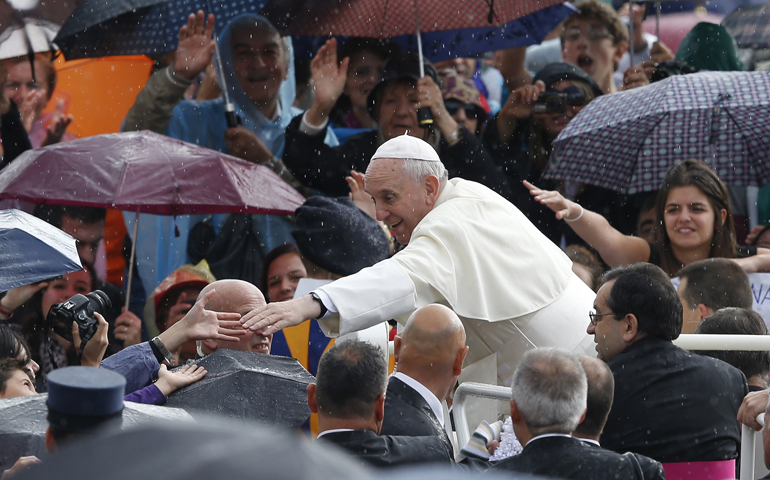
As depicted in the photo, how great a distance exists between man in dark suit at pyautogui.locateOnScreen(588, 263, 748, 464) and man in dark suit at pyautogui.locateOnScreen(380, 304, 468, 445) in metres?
0.68

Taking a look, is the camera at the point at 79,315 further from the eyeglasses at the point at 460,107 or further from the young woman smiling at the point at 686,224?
the eyeglasses at the point at 460,107

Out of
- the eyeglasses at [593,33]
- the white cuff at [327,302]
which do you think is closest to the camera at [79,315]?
A: the white cuff at [327,302]

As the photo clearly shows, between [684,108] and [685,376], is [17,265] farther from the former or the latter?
[684,108]

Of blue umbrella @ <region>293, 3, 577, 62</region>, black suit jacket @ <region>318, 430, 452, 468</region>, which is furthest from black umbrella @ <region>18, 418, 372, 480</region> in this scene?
blue umbrella @ <region>293, 3, 577, 62</region>

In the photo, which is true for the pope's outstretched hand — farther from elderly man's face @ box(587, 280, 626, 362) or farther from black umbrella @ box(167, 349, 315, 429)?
elderly man's face @ box(587, 280, 626, 362)

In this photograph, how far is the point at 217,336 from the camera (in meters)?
3.84

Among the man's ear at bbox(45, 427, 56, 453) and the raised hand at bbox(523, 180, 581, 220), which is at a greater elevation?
the man's ear at bbox(45, 427, 56, 453)

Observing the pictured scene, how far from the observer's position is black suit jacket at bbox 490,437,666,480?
309 cm

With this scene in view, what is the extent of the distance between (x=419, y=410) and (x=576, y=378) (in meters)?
0.61

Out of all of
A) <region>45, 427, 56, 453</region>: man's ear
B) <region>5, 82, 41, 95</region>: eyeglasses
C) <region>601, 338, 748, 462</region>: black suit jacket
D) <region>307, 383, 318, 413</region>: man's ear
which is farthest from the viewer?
<region>5, 82, 41, 95</region>: eyeglasses

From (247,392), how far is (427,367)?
0.65 metres

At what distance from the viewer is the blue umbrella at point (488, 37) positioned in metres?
7.76

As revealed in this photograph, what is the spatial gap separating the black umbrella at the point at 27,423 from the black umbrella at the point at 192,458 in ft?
5.48

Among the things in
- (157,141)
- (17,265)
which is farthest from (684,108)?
(17,265)
